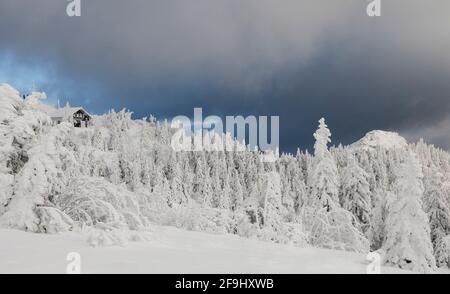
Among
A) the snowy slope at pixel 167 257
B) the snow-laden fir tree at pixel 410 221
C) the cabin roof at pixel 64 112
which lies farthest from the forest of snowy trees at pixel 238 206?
the cabin roof at pixel 64 112

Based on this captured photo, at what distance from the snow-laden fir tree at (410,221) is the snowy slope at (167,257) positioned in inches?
358

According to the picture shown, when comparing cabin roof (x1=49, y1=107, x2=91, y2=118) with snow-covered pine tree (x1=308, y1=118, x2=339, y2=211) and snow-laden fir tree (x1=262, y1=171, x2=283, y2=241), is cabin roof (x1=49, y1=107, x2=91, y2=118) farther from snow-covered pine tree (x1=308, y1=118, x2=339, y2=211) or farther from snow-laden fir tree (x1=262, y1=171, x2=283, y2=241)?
snow-covered pine tree (x1=308, y1=118, x2=339, y2=211)

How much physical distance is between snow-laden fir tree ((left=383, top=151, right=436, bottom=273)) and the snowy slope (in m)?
9.08

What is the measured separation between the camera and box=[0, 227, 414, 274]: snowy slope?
901cm

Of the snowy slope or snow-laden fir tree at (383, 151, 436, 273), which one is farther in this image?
snow-laden fir tree at (383, 151, 436, 273)

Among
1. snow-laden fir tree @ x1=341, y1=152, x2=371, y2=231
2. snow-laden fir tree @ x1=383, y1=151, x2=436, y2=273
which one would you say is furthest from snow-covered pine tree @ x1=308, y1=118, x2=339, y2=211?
snow-laden fir tree @ x1=383, y1=151, x2=436, y2=273

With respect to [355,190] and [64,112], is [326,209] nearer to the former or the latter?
[355,190]

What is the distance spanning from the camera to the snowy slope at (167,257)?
9008 millimetres

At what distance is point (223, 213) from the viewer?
106ft

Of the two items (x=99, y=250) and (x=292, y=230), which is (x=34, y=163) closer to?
(x=99, y=250)

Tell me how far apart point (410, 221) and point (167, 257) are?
15.5m

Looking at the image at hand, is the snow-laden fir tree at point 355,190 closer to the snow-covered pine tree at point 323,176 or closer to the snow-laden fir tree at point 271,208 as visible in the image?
the snow-covered pine tree at point 323,176
